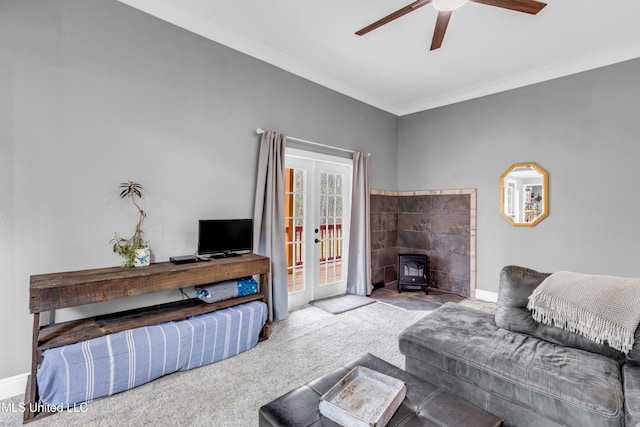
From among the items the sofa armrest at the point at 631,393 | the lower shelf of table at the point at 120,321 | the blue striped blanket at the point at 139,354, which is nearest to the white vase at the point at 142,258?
the lower shelf of table at the point at 120,321

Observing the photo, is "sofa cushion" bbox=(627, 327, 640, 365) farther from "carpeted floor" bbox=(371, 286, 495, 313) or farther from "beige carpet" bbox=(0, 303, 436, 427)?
"carpeted floor" bbox=(371, 286, 495, 313)

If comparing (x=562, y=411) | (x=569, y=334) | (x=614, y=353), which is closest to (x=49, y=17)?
(x=562, y=411)

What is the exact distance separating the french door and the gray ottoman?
260 centimetres

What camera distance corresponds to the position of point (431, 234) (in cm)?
495

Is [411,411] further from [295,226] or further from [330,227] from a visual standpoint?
[330,227]

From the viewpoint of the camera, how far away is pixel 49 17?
2.27 meters

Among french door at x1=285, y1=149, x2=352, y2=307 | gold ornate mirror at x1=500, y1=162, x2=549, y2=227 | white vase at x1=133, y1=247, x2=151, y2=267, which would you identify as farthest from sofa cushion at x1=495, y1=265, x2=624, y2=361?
white vase at x1=133, y1=247, x2=151, y2=267

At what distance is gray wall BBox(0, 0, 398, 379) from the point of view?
2.16 metres

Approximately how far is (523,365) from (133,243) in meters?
3.01

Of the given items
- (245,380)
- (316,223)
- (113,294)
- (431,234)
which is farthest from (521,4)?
(113,294)

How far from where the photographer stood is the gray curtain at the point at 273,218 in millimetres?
3408

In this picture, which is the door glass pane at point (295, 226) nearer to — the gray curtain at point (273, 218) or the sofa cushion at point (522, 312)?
the gray curtain at point (273, 218)

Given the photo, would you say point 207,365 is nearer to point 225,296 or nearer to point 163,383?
point 163,383

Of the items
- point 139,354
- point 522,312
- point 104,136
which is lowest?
point 139,354
